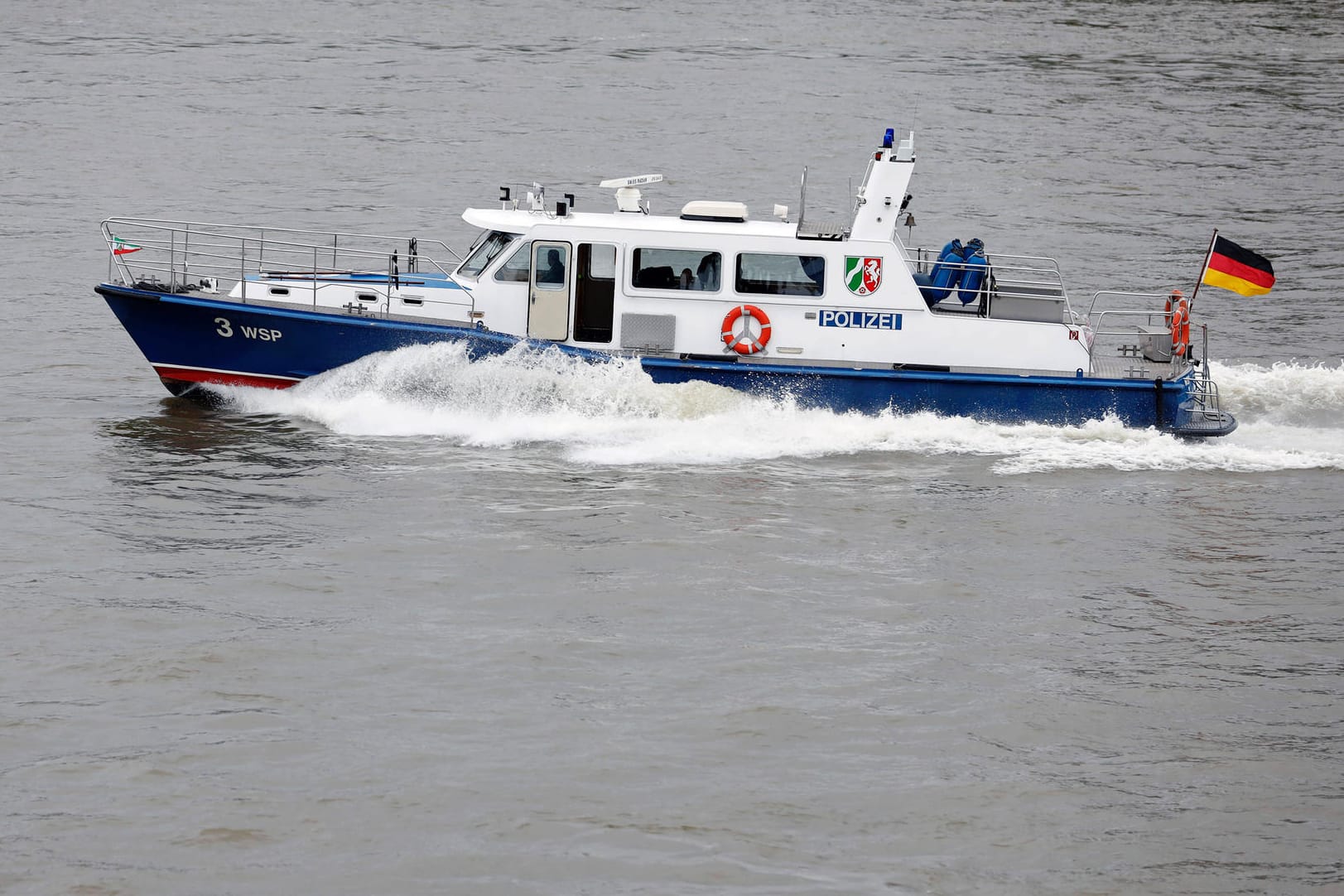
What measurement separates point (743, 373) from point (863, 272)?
65.2 inches

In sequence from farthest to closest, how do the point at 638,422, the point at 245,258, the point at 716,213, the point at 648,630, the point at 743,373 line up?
1. the point at 245,258
2. the point at 716,213
3. the point at 743,373
4. the point at 638,422
5. the point at 648,630

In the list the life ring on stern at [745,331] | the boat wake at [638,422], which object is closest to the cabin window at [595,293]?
the boat wake at [638,422]

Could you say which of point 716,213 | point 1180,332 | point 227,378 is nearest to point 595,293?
point 716,213

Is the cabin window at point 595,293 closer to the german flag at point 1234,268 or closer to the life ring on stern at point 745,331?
the life ring on stern at point 745,331

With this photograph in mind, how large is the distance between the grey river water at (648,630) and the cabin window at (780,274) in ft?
4.18

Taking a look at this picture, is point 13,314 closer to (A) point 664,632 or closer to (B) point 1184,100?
(A) point 664,632

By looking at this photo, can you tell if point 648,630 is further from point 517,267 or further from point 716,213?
point 716,213

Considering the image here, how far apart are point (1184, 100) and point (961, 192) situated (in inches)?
523

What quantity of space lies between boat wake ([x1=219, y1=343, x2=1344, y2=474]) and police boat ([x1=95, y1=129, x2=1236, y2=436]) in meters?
0.16

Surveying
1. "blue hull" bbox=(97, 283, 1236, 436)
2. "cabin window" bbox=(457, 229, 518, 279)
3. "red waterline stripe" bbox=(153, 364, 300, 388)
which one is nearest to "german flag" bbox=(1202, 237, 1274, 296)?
"blue hull" bbox=(97, 283, 1236, 436)

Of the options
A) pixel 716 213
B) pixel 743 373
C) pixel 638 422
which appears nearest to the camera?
pixel 638 422

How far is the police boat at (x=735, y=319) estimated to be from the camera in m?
16.7

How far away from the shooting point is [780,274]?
55.1 ft

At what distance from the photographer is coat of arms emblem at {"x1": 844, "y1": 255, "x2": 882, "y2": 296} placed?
16734 mm
